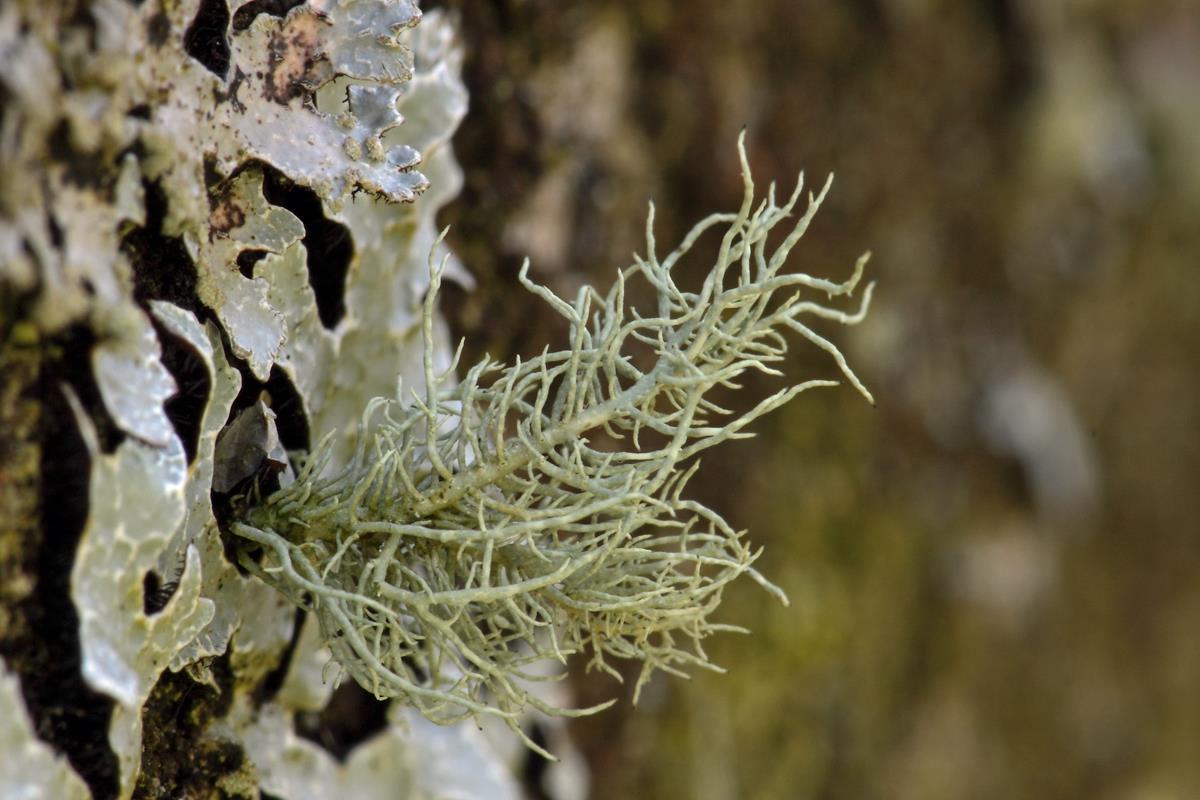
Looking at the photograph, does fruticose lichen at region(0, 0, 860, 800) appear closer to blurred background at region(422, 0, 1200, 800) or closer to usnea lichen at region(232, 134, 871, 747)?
usnea lichen at region(232, 134, 871, 747)

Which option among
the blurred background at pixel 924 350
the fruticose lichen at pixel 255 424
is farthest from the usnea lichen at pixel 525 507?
the blurred background at pixel 924 350

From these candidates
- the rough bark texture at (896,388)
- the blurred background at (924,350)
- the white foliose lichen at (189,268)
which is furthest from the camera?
the blurred background at (924,350)

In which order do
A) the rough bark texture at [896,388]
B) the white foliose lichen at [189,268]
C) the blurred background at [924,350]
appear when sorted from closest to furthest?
the white foliose lichen at [189,268] → the rough bark texture at [896,388] → the blurred background at [924,350]

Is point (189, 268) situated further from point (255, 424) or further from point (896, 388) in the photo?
point (896, 388)

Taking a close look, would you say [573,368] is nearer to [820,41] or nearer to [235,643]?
[235,643]

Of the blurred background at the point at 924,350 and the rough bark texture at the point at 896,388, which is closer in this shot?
the rough bark texture at the point at 896,388

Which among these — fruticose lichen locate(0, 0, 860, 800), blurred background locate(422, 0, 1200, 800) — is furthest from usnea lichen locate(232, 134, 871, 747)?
blurred background locate(422, 0, 1200, 800)

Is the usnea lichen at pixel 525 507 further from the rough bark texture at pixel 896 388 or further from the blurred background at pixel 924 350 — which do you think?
the blurred background at pixel 924 350
